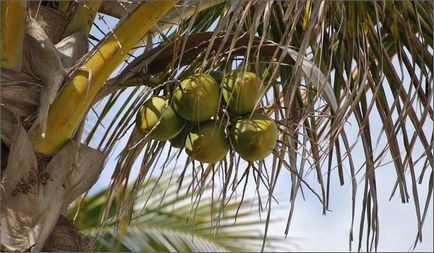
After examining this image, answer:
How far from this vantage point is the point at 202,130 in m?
2.29

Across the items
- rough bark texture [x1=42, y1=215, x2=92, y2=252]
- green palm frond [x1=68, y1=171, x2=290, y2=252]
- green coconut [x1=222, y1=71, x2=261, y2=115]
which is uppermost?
green palm frond [x1=68, y1=171, x2=290, y2=252]

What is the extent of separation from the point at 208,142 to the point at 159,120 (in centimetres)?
14

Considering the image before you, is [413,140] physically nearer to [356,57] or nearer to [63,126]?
[356,57]

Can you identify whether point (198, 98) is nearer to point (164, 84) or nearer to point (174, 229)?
point (164, 84)

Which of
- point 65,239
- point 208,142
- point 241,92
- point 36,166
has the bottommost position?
point 65,239

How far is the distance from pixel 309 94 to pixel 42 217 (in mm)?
893

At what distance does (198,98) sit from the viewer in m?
2.24

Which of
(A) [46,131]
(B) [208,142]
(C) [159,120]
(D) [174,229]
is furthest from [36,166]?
(D) [174,229]

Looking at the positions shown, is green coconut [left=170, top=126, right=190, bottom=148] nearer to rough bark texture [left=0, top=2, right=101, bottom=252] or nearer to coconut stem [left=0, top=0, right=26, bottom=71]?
rough bark texture [left=0, top=2, right=101, bottom=252]

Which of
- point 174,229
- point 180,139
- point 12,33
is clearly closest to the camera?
point 12,33

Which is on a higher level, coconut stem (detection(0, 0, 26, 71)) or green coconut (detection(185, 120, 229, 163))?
coconut stem (detection(0, 0, 26, 71))

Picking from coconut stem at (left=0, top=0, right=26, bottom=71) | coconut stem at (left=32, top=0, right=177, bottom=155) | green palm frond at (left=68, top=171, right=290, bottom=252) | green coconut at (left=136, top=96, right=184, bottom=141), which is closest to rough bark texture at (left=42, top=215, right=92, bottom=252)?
coconut stem at (left=32, top=0, right=177, bottom=155)

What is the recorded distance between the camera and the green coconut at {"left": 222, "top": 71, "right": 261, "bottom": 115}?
227cm

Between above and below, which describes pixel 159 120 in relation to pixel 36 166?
above
